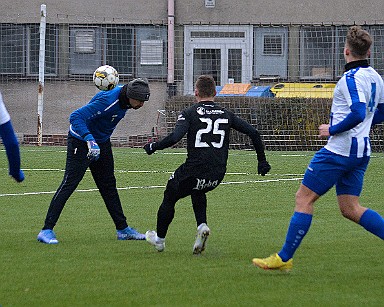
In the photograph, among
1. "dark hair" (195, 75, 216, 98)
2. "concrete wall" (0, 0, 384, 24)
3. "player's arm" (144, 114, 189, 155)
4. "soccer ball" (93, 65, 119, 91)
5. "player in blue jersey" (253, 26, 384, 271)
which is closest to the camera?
"player in blue jersey" (253, 26, 384, 271)

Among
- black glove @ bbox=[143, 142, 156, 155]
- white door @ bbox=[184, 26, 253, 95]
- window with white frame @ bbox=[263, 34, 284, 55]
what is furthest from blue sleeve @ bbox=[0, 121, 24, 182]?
window with white frame @ bbox=[263, 34, 284, 55]

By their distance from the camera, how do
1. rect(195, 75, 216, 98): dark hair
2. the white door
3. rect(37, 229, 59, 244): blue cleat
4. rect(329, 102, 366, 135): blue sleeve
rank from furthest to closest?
the white door, rect(37, 229, 59, 244): blue cleat, rect(195, 75, 216, 98): dark hair, rect(329, 102, 366, 135): blue sleeve

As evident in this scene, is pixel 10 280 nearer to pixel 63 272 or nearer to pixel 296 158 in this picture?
pixel 63 272

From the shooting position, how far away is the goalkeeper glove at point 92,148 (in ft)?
31.4

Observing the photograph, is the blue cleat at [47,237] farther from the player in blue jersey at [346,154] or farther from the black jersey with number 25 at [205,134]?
the player in blue jersey at [346,154]

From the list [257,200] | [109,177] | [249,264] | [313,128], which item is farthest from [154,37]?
[249,264]

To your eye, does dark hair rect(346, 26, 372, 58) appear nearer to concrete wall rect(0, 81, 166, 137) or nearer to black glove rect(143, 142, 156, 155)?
black glove rect(143, 142, 156, 155)

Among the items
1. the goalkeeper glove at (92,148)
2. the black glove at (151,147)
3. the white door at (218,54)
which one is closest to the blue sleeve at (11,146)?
the black glove at (151,147)

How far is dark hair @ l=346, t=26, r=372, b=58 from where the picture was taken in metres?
7.69

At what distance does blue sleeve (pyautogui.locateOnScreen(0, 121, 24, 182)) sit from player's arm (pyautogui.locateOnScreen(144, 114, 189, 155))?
2230 mm

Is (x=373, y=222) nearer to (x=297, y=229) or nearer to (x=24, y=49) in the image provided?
(x=297, y=229)

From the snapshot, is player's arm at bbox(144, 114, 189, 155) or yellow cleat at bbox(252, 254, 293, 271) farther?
player's arm at bbox(144, 114, 189, 155)

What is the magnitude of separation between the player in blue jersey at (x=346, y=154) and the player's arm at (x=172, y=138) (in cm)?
141

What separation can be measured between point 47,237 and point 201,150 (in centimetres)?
191
